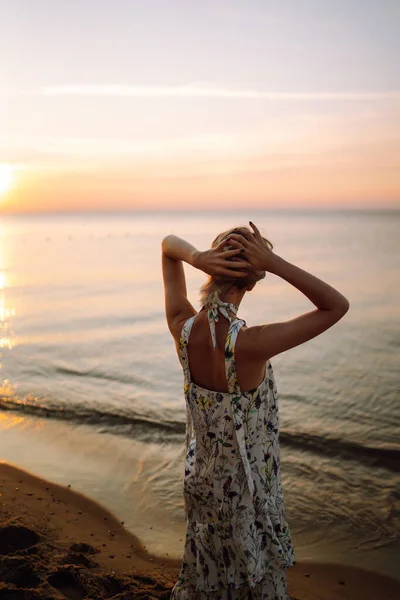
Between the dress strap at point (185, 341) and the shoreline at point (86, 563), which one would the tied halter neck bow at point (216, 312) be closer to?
the dress strap at point (185, 341)

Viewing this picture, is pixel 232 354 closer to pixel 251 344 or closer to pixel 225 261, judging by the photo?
pixel 251 344

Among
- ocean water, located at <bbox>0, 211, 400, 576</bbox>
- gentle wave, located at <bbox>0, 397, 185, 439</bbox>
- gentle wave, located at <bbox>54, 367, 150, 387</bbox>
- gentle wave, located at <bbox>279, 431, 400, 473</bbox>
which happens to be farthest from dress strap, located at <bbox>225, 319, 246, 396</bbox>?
gentle wave, located at <bbox>54, 367, 150, 387</bbox>

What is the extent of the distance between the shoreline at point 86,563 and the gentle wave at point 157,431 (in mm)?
2403

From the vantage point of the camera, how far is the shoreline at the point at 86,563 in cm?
Answer: 399

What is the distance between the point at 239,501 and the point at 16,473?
460 centimetres

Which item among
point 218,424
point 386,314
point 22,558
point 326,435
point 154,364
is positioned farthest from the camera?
point 386,314

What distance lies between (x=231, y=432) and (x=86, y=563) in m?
2.39

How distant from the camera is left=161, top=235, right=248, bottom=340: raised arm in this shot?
260 cm

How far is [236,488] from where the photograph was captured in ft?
9.30

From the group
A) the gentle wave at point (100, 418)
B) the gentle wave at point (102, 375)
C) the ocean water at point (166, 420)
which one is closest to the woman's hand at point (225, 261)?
the ocean water at point (166, 420)

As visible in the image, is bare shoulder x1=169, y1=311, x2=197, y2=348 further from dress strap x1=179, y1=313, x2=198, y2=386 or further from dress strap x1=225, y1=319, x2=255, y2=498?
dress strap x1=225, y1=319, x2=255, y2=498

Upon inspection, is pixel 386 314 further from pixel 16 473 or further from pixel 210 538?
pixel 210 538

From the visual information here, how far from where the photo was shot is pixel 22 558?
13.6 ft

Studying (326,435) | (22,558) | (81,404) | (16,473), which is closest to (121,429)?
(81,404)
